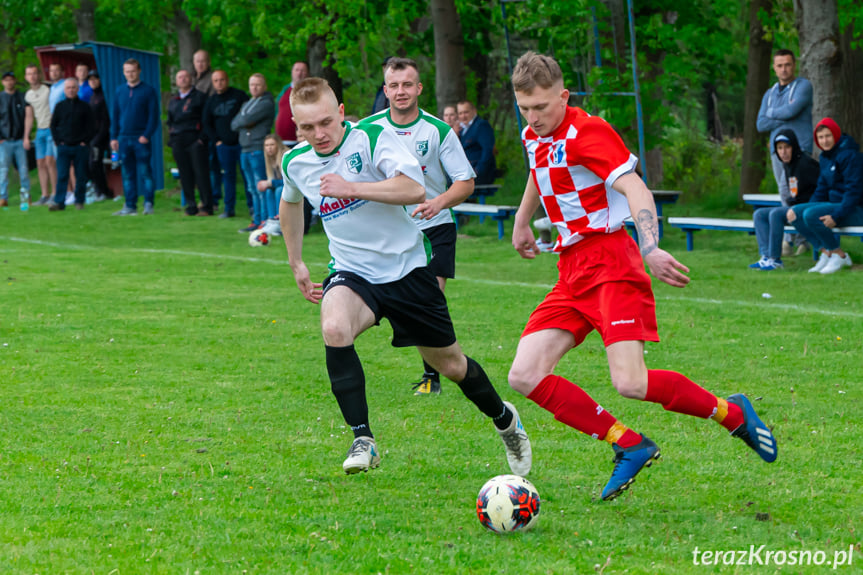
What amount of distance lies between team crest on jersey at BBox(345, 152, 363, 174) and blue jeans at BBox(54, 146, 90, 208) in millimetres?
17696

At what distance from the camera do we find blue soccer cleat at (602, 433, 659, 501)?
16.1ft

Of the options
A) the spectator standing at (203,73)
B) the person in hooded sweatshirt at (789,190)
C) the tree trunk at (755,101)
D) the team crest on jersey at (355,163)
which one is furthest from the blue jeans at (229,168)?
the team crest on jersey at (355,163)

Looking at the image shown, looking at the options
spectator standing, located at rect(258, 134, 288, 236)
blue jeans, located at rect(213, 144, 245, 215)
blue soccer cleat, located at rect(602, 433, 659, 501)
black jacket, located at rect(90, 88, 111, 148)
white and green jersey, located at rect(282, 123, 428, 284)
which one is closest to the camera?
blue soccer cleat, located at rect(602, 433, 659, 501)

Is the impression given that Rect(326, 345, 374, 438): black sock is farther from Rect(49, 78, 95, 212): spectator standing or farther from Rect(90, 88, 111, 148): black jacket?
Rect(90, 88, 111, 148): black jacket

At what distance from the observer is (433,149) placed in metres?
7.51

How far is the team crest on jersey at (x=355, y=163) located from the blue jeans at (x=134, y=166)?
52.1 feet

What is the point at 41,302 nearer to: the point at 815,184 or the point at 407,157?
the point at 407,157

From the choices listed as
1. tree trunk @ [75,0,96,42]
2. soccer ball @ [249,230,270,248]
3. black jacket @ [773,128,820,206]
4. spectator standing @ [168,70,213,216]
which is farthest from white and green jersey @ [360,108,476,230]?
tree trunk @ [75,0,96,42]

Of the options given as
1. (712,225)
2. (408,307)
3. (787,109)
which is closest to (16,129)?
(712,225)

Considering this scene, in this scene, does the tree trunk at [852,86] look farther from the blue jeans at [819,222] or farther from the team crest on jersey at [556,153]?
the team crest on jersey at [556,153]

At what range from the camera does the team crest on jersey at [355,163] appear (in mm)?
5598

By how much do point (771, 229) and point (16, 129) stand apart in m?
16.0

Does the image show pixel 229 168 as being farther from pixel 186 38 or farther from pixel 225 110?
pixel 186 38

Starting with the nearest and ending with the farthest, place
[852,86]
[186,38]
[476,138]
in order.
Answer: [852,86], [476,138], [186,38]
